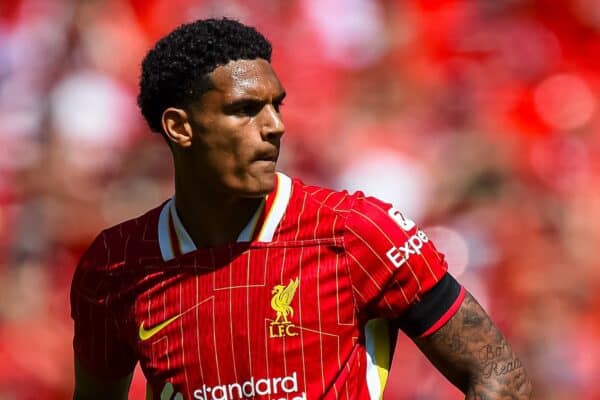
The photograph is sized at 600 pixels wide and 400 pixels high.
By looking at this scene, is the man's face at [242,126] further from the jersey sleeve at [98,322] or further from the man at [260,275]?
the jersey sleeve at [98,322]

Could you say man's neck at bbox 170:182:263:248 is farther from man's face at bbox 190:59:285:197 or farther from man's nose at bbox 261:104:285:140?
man's nose at bbox 261:104:285:140

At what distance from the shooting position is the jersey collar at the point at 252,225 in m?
3.10

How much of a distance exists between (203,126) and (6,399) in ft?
10.6

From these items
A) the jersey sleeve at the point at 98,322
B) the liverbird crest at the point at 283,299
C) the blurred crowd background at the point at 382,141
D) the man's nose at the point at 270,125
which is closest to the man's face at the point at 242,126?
the man's nose at the point at 270,125

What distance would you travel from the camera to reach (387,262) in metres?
2.93

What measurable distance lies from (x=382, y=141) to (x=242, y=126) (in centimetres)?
295

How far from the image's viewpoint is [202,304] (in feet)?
10.0

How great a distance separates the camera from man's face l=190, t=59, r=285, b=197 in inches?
119


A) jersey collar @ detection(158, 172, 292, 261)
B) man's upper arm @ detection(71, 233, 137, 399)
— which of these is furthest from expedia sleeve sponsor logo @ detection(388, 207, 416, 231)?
man's upper arm @ detection(71, 233, 137, 399)

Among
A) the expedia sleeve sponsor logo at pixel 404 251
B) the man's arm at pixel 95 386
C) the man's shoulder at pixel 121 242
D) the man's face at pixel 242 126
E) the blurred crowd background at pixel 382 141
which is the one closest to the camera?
the expedia sleeve sponsor logo at pixel 404 251

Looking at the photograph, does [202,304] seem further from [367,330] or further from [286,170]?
[286,170]

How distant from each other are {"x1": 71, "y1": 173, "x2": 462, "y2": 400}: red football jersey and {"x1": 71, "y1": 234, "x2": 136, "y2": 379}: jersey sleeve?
0.47 feet

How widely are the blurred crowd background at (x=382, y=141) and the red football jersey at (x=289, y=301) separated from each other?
108 inches

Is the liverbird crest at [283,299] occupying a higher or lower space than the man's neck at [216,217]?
lower
